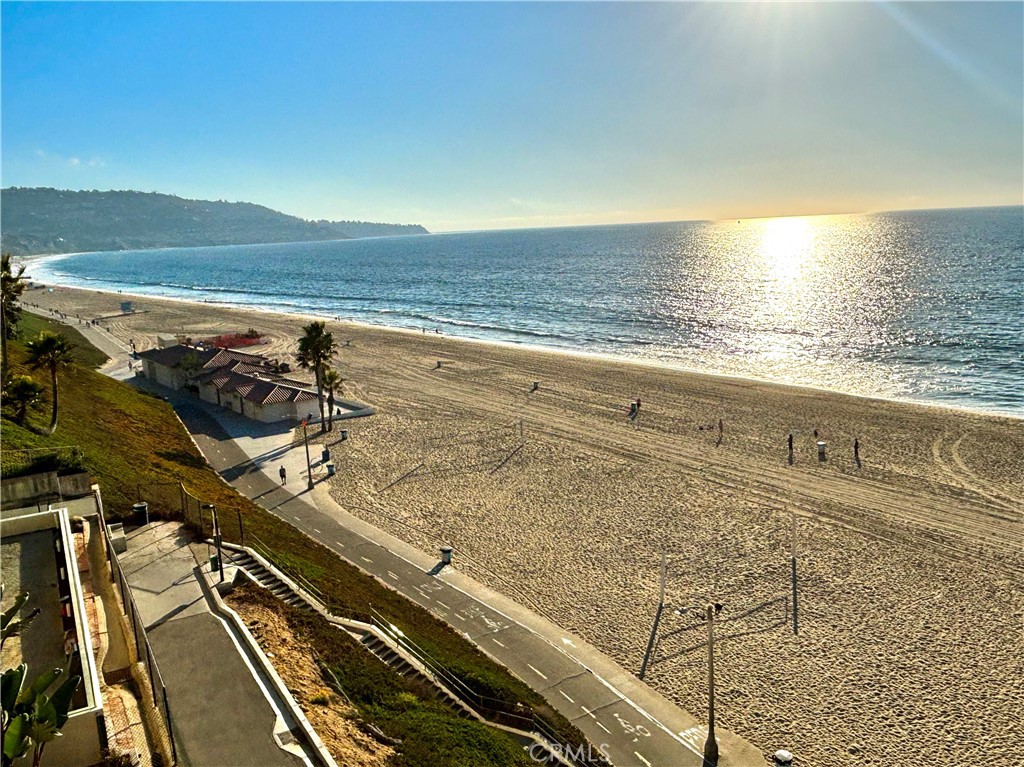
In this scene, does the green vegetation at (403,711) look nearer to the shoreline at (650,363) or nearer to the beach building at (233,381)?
the beach building at (233,381)

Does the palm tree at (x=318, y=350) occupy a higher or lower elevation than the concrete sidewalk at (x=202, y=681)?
higher

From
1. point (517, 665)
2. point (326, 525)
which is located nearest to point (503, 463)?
point (326, 525)

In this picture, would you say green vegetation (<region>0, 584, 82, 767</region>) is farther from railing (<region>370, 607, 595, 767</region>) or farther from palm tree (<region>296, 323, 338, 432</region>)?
palm tree (<region>296, 323, 338, 432</region>)

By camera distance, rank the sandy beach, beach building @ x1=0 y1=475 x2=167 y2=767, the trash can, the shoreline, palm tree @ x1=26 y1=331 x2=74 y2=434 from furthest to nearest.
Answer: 1. the shoreline
2. palm tree @ x1=26 y1=331 x2=74 y2=434
3. the trash can
4. the sandy beach
5. beach building @ x1=0 y1=475 x2=167 y2=767

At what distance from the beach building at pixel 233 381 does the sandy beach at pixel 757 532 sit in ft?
13.5

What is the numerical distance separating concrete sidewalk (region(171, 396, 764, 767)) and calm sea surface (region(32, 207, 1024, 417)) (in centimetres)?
3742

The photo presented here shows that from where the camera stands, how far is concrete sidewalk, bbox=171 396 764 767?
15367 mm

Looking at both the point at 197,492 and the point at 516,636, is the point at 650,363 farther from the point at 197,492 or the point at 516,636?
the point at 516,636

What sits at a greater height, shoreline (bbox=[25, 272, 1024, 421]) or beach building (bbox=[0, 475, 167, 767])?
beach building (bbox=[0, 475, 167, 767])

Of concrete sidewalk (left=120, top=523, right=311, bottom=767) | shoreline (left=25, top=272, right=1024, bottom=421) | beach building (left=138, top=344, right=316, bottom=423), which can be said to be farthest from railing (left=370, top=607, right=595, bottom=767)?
shoreline (left=25, top=272, right=1024, bottom=421)

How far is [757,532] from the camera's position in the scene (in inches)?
1032

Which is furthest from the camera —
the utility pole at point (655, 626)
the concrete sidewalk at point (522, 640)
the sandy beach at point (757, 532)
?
the utility pole at point (655, 626)

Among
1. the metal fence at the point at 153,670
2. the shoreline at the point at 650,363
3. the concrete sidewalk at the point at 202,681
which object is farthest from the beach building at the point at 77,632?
the shoreline at the point at 650,363

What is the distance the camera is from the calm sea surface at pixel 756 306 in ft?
185
